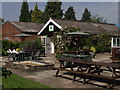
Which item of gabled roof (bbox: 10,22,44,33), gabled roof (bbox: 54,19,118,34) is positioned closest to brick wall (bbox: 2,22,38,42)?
gabled roof (bbox: 10,22,44,33)

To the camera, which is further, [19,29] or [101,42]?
[19,29]

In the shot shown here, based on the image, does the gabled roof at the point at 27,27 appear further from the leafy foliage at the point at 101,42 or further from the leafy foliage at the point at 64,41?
the leafy foliage at the point at 64,41

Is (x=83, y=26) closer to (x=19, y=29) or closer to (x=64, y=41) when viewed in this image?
(x=64, y=41)

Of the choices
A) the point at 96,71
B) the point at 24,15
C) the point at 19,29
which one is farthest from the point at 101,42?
the point at 24,15

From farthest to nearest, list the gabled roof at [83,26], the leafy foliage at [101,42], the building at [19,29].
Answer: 1. the building at [19,29]
2. the leafy foliage at [101,42]
3. the gabled roof at [83,26]

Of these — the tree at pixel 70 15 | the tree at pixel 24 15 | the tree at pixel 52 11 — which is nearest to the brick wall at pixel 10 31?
the tree at pixel 52 11

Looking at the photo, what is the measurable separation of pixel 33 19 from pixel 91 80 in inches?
2247

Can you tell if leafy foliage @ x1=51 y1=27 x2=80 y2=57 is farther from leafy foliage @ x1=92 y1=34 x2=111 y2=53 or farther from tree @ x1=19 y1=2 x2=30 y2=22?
tree @ x1=19 y1=2 x2=30 y2=22

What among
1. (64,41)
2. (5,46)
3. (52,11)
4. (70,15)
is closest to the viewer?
(64,41)

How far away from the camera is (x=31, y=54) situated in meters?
15.2

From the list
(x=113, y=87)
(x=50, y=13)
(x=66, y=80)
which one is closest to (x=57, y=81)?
(x=66, y=80)

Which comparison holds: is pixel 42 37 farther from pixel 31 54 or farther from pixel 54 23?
pixel 31 54

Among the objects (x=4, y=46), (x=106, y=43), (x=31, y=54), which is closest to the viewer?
(x=31, y=54)

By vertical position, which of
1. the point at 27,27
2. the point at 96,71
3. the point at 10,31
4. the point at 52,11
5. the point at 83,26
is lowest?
the point at 96,71
